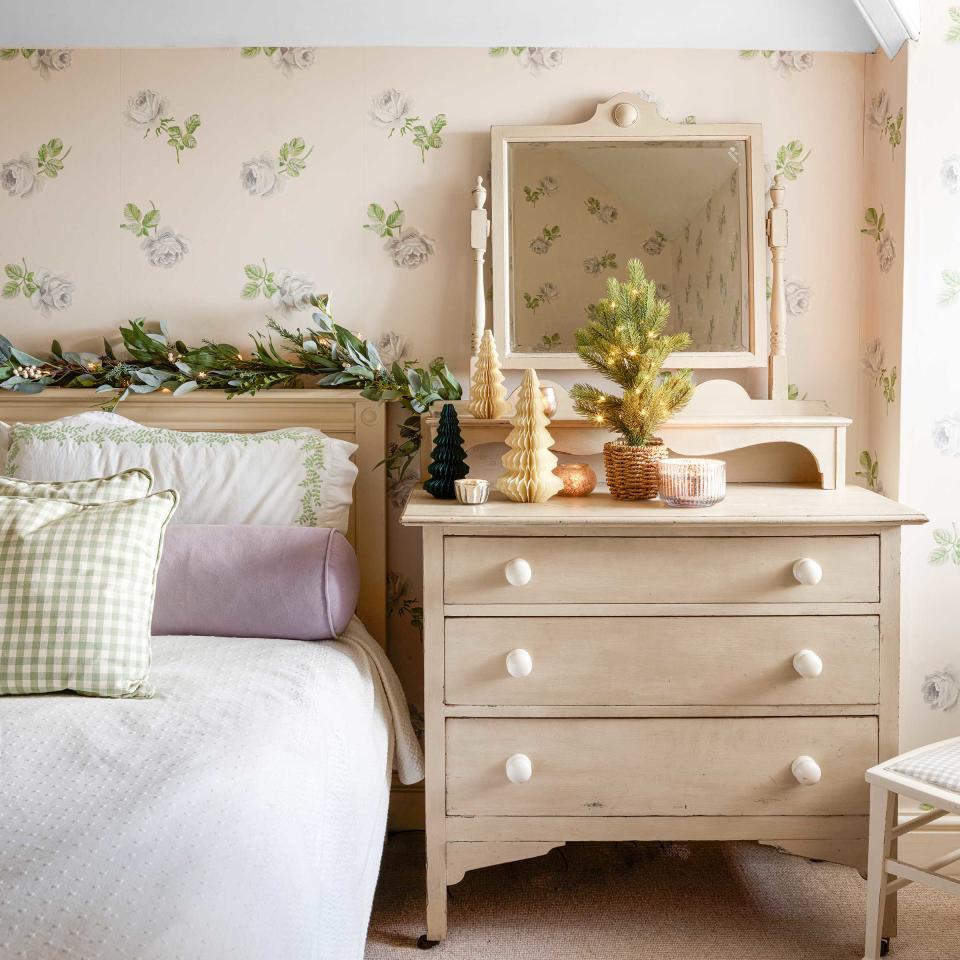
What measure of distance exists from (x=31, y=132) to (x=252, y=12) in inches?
24.6

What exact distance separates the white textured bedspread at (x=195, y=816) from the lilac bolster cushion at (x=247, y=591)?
124mm

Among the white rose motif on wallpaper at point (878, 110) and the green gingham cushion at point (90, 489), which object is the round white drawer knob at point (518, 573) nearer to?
Result: the green gingham cushion at point (90, 489)

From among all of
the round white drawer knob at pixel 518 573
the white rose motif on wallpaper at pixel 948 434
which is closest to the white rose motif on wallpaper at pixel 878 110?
the white rose motif on wallpaper at pixel 948 434

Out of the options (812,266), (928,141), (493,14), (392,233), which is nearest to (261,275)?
(392,233)

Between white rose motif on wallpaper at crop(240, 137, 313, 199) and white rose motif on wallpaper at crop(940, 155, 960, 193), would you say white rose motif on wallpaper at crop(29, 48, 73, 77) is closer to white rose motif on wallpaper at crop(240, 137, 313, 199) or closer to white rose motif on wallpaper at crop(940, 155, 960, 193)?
white rose motif on wallpaper at crop(240, 137, 313, 199)

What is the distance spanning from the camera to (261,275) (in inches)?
→ 84.4

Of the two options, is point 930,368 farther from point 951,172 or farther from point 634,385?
point 634,385

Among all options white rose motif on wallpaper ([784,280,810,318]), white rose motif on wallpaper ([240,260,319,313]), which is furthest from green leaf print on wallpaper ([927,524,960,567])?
white rose motif on wallpaper ([240,260,319,313])

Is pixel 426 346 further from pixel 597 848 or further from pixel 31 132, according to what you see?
pixel 597 848

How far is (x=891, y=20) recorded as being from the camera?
1.96 metres

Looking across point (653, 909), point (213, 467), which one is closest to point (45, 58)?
point (213, 467)

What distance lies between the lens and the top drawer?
167 cm

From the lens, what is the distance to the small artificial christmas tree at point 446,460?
1863mm

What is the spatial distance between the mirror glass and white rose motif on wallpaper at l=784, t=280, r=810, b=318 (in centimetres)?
13
